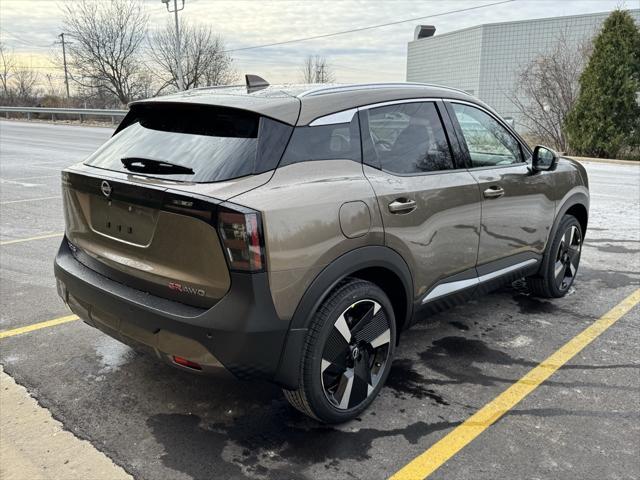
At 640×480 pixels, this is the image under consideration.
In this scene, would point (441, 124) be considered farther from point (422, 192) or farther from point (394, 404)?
point (394, 404)

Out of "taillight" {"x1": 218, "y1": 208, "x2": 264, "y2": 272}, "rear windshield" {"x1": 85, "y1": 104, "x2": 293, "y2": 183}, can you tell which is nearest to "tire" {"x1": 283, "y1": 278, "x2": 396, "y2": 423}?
"taillight" {"x1": 218, "y1": 208, "x2": 264, "y2": 272}

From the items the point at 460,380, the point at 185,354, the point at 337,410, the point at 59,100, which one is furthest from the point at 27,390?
the point at 59,100

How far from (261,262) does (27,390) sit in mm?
1824

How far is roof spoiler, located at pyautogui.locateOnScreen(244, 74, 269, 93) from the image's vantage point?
10.9 feet

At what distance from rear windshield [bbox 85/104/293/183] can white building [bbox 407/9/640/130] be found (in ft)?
96.8

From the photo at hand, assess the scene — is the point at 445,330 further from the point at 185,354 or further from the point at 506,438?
the point at 185,354

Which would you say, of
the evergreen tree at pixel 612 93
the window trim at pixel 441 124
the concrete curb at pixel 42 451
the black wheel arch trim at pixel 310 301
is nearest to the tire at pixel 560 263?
the window trim at pixel 441 124

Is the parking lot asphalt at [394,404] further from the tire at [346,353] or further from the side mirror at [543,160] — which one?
the side mirror at [543,160]

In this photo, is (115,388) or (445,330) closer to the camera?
(115,388)

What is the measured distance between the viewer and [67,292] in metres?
3.17

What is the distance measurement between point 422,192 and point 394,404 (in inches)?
47.6

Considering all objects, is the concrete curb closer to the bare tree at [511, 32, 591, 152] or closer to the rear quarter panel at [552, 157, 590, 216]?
the rear quarter panel at [552, 157, 590, 216]

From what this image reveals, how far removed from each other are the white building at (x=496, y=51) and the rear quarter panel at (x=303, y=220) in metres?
29.5

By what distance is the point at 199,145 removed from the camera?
9.13 feet
